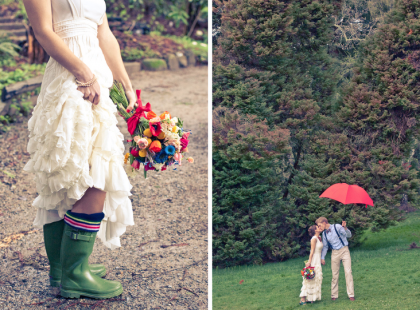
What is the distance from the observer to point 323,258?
3.29 metres

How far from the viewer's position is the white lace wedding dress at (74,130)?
2.38 metres

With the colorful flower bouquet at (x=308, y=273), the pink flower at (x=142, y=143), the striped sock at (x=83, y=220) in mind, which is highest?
the pink flower at (x=142, y=143)

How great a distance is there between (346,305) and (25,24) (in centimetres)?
788

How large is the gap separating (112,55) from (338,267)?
227 centimetres

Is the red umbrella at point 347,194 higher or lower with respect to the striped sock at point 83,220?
lower

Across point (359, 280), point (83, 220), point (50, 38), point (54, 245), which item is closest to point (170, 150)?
point (83, 220)

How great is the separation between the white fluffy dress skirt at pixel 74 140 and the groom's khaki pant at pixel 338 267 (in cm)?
168

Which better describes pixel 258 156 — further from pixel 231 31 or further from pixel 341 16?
pixel 341 16

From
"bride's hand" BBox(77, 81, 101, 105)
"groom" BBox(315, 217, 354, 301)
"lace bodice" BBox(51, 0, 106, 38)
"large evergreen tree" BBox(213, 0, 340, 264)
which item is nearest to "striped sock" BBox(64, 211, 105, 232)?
"bride's hand" BBox(77, 81, 101, 105)

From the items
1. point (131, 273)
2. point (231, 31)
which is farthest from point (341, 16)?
point (131, 273)

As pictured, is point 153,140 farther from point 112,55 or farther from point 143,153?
point 112,55

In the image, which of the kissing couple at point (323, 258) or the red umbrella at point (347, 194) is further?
the red umbrella at point (347, 194)

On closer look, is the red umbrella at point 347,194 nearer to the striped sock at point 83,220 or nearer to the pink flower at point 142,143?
the pink flower at point 142,143

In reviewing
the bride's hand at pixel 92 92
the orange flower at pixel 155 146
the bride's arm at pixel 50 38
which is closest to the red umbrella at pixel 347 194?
the orange flower at pixel 155 146
